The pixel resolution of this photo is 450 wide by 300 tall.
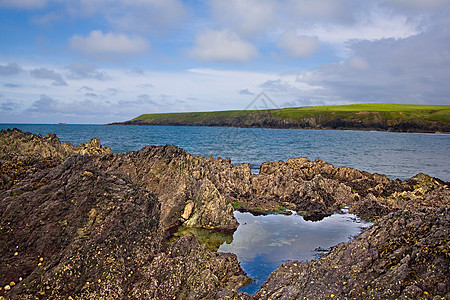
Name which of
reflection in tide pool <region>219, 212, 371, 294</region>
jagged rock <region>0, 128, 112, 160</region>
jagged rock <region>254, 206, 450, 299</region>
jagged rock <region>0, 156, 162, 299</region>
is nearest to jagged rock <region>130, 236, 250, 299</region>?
jagged rock <region>0, 156, 162, 299</region>

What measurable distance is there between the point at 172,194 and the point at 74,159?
30.1ft

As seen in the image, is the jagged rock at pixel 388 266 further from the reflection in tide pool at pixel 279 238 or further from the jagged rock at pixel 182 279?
the reflection in tide pool at pixel 279 238

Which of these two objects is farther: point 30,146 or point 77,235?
point 30,146

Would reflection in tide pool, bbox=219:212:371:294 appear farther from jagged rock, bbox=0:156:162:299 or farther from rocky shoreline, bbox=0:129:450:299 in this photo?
jagged rock, bbox=0:156:162:299

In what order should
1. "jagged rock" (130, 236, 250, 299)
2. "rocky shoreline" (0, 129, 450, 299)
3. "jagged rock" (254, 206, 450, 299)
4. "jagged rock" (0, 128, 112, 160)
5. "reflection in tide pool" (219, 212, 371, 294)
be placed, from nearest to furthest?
"jagged rock" (254, 206, 450, 299) → "rocky shoreline" (0, 129, 450, 299) → "jagged rock" (130, 236, 250, 299) → "reflection in tide pool" (219, 212, 371, 294) → "jagged rock" (0, 128, 112, 160)

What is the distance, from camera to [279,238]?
18359mm

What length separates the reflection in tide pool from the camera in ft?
48.8

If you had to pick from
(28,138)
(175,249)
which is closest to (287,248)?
(175,249)

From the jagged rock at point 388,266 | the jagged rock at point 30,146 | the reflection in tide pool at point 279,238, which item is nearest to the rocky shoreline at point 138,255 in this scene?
the jagged rock at point 388,266

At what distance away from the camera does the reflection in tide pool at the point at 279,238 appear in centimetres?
1487

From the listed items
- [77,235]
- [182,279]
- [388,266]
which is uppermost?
[77,235]

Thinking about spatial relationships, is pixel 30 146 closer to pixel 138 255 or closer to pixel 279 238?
pixel 279 238

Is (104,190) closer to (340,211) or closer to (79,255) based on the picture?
(79,255)

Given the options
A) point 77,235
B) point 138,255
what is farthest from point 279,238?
point 77,235
